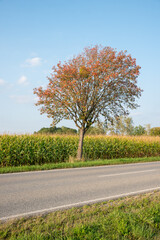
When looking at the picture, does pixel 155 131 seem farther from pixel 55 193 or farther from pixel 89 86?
pixel 55 193

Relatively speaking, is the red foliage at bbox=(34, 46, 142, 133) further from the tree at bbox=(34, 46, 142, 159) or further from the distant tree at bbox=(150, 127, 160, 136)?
the distant tree at bbox=(150, 127, 160, 136)

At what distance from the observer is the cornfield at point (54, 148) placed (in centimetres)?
1466

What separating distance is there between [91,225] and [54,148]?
42.1ft

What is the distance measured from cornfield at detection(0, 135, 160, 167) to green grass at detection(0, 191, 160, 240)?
10.6 metres

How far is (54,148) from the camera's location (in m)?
16.7

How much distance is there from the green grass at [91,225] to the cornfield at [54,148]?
34.7 ft

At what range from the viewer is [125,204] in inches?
217

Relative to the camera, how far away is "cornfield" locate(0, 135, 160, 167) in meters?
14.7

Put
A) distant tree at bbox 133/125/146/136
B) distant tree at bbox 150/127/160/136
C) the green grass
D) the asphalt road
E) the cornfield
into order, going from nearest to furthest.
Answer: the green grass
the asphalt road
the cornfield
distant tree at bbox 133/125/146/136
distant tree at bbox 150/127/160/136

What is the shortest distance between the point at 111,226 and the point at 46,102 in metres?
13.3

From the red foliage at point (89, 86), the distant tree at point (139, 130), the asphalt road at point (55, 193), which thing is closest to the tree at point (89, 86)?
the red foliage at point (89, 86)

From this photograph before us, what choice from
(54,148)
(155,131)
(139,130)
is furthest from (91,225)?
(155,131)

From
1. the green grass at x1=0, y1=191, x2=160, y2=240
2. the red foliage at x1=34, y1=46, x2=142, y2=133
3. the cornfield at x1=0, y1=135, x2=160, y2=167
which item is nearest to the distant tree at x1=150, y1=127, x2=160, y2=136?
the cornfield at x1=0, y1=135, x2=160, y2=167

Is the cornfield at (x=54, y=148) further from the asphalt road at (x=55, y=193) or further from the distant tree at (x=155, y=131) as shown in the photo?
the distant tree at (x=155, y=131)
